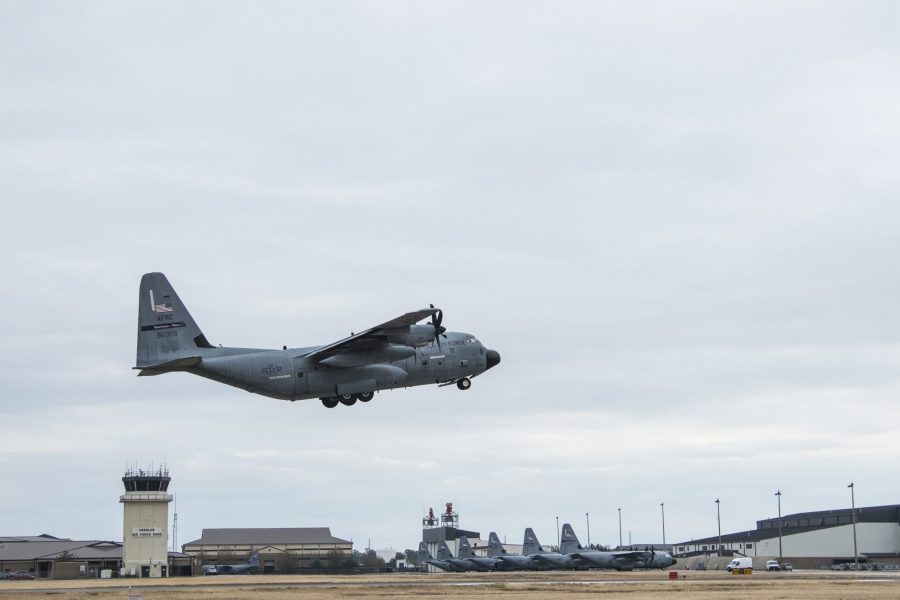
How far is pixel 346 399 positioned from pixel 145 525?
288 ft

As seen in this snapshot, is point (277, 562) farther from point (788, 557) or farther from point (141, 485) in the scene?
point (788, 557)

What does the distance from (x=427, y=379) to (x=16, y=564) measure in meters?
115

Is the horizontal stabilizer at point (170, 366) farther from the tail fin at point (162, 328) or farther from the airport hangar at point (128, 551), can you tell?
the airport hangar at point (128, 551)

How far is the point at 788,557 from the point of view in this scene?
17375 centimetres

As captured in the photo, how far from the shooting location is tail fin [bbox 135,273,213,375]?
66938 mm

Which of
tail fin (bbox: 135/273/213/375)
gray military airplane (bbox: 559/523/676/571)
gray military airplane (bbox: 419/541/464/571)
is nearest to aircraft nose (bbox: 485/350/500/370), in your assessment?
tail fin (bbox: 135/273/213/375)

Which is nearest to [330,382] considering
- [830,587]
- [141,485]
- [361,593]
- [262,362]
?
[262,362]

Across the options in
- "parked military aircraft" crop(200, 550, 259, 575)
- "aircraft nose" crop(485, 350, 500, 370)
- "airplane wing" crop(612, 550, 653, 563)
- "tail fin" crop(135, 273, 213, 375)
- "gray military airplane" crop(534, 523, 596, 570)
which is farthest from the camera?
"parked military aircraft" crop(200, 550, 259, 575)

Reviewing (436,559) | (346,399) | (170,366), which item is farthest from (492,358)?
(436,559)

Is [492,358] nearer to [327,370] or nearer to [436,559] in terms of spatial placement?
[327,370]

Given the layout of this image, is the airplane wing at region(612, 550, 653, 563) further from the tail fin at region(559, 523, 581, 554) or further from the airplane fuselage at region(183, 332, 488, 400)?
the airplane fuselage at region(183, 332, 488, 400)

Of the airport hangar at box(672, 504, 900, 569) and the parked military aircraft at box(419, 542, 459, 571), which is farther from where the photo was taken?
the airport hangar at box(672, 504, 900, 569)

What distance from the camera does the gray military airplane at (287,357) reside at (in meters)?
65.7

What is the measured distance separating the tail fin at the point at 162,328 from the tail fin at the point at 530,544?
294 ft
